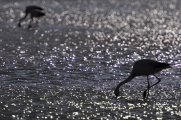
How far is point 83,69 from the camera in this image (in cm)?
1578

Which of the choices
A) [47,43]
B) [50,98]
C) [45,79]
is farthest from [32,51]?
[50,98]

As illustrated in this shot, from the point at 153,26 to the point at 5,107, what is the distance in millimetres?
18417

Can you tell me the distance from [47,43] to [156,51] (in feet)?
14.3

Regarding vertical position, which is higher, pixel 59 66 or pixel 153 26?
pixel 153 26

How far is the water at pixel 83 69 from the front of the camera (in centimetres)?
1121

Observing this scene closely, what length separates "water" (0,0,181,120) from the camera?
11.2m

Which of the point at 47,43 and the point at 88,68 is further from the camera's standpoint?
the point at 47,43

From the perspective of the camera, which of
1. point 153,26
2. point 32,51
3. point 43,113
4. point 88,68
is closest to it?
point 43,113

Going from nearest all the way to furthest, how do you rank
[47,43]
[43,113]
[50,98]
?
[43,113], [50,98], [47,43]

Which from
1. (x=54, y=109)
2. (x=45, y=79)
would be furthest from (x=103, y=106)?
(x=45, y=79)

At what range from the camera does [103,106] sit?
11.5 metres

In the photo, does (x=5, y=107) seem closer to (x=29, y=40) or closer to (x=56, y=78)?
(x=56, y=78)

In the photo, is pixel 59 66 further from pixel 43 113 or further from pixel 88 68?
pixel 43 113

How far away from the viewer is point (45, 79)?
14297 mm
